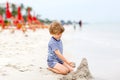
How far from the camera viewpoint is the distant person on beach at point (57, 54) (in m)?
5.22

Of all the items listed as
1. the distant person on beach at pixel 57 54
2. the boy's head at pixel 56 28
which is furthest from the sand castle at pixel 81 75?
the boy's head at pixel 56 28

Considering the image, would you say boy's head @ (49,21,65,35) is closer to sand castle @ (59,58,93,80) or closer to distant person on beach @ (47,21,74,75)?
distant person on beach @ (47,21,74,75)

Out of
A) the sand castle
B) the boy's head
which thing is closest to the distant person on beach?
the boy's head

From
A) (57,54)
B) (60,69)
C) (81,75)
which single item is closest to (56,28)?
(57,54)

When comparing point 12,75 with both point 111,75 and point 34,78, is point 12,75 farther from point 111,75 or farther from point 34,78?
point 111,75

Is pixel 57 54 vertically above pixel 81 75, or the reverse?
pixel 57 54

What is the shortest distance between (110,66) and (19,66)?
1.94 m

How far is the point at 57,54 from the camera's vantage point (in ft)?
17.3

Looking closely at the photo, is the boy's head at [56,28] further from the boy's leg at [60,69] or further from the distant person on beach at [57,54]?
the boy's leg at [60,69]

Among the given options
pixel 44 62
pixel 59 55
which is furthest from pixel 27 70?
pixel 44 62

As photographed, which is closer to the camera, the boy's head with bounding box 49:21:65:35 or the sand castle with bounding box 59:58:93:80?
the sand castle with bounding box 59:58:93:80

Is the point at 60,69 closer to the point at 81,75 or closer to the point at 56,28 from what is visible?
the point at 81,75

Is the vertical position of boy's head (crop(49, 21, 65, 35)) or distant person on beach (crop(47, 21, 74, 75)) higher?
boy's head (crop(49, 21, 65, 35))

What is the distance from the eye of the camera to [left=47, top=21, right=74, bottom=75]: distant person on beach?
5.22 meters
